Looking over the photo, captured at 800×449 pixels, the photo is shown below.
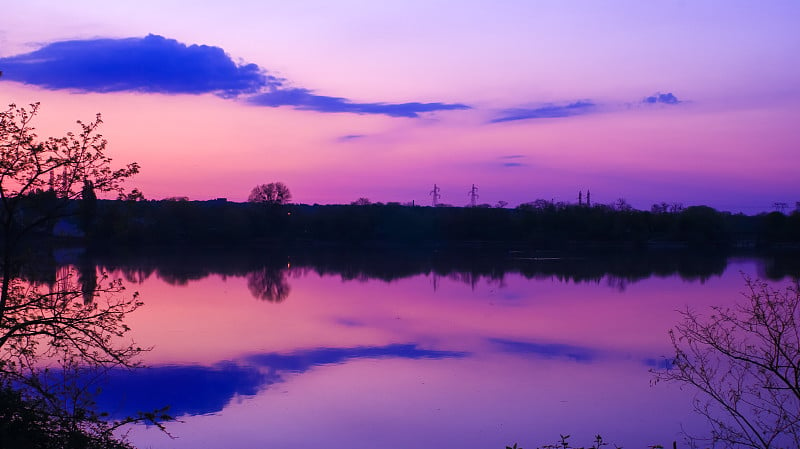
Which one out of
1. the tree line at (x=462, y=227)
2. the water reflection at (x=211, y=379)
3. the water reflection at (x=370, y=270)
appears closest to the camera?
the water reflection at (x=211, y=379)

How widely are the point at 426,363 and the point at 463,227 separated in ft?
168

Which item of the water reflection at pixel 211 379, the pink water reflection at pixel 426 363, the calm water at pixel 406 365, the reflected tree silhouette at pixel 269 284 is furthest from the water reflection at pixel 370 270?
the water reflection at pixel 211 379

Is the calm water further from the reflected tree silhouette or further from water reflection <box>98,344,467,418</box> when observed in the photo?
the reflected tree silhouette

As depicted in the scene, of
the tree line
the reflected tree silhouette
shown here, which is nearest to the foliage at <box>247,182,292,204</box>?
the tree line

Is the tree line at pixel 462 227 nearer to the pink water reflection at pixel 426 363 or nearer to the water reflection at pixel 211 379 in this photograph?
the pink water reflection at pixel 426 363

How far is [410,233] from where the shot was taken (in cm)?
6244

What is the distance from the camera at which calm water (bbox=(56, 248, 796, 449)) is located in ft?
28.1

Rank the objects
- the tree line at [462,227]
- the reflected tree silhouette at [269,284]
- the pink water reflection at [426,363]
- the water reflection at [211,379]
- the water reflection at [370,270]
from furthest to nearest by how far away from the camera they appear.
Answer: the tree line at [462,227], the water reflection at [370,270], the reflected tree silhouette at [269,284], the water reflection at [211,379], the pink water reflection at [426,363]

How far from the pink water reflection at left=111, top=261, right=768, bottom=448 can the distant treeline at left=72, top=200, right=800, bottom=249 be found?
113ft

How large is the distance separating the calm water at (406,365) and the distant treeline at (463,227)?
31.6 meters

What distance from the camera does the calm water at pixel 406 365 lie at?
8.55 metres

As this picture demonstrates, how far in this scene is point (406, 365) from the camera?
11938 mm

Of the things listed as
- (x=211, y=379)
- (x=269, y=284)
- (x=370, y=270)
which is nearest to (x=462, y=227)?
(x=370, y=270)

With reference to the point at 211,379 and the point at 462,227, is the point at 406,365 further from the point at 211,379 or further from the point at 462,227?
the point at 462,227
